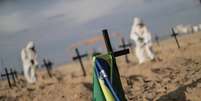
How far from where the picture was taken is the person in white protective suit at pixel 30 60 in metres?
25.5

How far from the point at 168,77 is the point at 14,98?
229 inches

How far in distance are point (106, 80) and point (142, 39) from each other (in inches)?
684

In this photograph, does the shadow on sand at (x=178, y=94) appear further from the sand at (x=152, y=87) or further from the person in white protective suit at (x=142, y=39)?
the person in white protective suit at (x=142, y=39)

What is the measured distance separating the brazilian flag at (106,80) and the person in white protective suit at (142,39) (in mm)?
16537

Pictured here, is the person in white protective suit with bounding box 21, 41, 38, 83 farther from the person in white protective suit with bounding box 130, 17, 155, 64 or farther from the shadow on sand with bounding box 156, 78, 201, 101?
the shadow on sand with bounding box 156, 78, 201, 101

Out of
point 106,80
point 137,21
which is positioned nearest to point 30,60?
point 137,21

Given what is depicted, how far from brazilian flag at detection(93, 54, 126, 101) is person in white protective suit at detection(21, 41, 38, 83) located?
1808 cm

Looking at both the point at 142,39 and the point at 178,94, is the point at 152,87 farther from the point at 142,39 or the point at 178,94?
the point at 142,39

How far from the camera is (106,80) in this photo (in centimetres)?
745

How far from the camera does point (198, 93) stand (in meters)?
11.8

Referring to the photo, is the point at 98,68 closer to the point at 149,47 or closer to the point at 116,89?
the point at 116,89

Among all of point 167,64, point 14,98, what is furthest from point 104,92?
Result: point 167,64

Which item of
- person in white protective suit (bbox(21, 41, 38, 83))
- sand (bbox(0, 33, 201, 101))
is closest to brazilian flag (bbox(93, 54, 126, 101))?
sand (bbox(0, 33, 201, 101))

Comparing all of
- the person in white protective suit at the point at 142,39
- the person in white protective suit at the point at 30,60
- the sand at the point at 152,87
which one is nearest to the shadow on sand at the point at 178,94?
the sand at the point at 152,87
